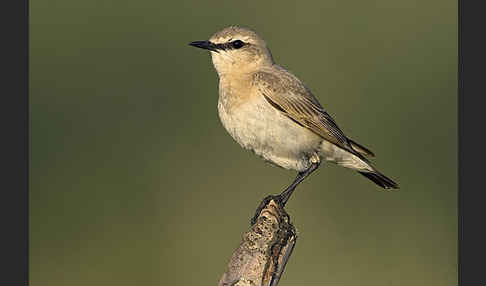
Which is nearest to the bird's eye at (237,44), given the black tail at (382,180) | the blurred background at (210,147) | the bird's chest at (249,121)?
the bird's chest at (249,121)

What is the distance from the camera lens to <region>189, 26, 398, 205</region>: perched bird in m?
6.32

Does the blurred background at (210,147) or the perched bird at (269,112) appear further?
the blurred background at (210,147)

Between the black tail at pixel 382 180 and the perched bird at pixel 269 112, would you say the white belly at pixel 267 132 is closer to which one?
the perched bird at pixel 269 112

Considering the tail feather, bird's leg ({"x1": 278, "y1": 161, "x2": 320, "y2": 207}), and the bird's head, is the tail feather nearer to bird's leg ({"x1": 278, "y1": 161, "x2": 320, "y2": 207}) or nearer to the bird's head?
bird's leg ({"x1": 278, "y1": 161, "x2": 320, "y2": 207})

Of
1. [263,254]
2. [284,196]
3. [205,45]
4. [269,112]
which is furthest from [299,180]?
[263,254]

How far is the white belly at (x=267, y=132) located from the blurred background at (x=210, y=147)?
1983mm

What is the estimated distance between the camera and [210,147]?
927 centimetres

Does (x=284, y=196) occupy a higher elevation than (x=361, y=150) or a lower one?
lower

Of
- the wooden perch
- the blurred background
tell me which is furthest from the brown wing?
the blurred background

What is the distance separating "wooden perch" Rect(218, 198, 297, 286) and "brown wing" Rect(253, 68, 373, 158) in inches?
44.9

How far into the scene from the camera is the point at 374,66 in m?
10.2

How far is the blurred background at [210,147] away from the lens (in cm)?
851

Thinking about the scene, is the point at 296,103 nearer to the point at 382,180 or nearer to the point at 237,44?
the point at 237,44

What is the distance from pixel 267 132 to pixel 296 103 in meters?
0.41
